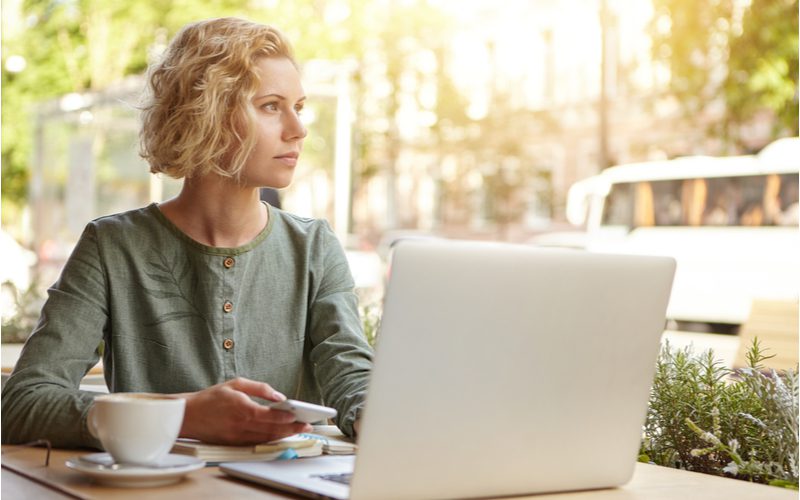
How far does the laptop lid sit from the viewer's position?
1446mm

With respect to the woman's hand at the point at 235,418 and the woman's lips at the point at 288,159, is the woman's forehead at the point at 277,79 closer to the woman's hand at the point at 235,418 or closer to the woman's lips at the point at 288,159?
the woman's lips at the point at 288,159

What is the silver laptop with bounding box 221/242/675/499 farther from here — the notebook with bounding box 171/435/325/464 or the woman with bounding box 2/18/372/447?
the woman with bounding box 2/18/372/447

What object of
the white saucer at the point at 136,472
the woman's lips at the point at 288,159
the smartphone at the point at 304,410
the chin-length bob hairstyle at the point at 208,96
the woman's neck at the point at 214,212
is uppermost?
the chin-length bob hairstyle at the point at 208,96

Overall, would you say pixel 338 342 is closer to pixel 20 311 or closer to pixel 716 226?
pixel 20 311

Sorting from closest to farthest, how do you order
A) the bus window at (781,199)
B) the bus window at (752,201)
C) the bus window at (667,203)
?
the bus window at (781,199) < the bus window at (752,201) < the bus window at (667,203)

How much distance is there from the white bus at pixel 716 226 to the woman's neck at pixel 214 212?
41.8ft

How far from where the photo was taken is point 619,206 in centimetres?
1767

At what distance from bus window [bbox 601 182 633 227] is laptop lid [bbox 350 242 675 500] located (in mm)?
16027

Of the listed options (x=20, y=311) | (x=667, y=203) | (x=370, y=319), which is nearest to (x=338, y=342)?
(x=370, y=319)

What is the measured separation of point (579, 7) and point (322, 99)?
65.9 ft

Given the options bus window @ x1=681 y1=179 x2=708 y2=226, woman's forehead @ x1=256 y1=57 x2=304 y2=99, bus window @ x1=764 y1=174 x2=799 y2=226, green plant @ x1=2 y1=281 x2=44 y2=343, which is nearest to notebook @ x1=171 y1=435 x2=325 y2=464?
woman's forehead @ x1=256 y1=57 x2=304 y2=99

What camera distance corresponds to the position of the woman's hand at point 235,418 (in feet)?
5.81

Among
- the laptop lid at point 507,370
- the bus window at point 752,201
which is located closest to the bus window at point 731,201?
the bus window at point 752,201

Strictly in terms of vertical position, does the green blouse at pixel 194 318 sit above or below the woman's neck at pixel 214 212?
below
